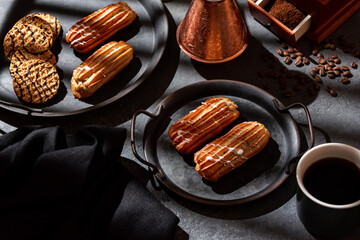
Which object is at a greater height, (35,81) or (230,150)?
(230,150)

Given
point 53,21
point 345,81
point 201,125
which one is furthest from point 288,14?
point 53,21

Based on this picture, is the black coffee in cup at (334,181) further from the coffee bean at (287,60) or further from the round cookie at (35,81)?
the round cookie at (35,81)

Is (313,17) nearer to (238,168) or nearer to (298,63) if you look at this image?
(298,63)

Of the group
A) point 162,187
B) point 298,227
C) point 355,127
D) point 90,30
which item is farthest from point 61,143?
point 355,127

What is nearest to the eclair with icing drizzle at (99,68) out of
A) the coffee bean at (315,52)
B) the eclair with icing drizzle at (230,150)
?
the eclair with icing drizzle at (230,150)

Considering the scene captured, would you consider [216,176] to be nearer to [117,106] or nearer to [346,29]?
[117,106]

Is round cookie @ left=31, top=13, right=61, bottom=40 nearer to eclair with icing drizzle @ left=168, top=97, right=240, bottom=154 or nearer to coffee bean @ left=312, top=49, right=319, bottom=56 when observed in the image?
eclair with icing drizzle @ left=168, top=97, right=240, bottom=154
